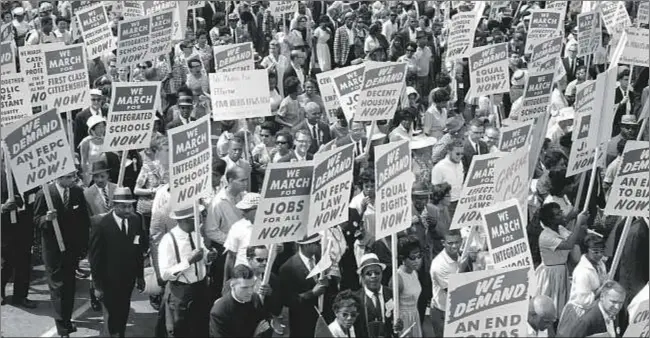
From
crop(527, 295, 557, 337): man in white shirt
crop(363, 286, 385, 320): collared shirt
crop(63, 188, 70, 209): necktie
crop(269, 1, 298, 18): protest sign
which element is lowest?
crop(269, 1, 298, 18): protest sign

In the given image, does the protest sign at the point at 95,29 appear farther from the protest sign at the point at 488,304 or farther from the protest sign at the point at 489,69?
the protest sign at the point at 488,304

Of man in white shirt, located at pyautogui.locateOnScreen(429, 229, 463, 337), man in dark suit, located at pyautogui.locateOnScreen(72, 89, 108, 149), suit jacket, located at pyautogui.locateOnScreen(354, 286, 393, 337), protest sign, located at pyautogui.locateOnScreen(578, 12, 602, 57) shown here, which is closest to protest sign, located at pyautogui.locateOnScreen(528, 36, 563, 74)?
protest sign, located at pyautogui.locateOnScreen(578, 12, 602, 57)

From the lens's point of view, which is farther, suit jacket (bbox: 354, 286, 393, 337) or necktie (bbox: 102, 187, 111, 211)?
necktie (bbox: 102, 187, 111, 211)

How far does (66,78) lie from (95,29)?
4.24 metres

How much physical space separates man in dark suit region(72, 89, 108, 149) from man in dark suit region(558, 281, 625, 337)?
8.63 m

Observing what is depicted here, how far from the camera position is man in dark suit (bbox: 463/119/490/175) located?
1666 cm

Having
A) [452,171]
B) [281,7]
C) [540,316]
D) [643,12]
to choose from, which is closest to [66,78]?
[452,171]

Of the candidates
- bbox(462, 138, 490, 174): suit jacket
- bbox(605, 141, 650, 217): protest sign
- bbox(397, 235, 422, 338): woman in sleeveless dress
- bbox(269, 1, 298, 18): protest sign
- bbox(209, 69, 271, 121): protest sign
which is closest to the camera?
bbox(397, 235, 422, 338): woman in sleeveless dress

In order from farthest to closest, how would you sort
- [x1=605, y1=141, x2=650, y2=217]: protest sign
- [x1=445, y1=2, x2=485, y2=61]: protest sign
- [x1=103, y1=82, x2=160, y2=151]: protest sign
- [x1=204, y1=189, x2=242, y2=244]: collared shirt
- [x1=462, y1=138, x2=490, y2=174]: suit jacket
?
[x1=445, y1=2, x2=485, y2=61]: protest sign < [x1=462, y1=138, x2=490, y2=174]: suit jacket < [x1=103, y1=82, x2=160, y2=151]: protest sign < [x1=204, y1=189, x2=242, y2=244]: collared shirt < [x1=605, y1=141, x2=650, y2=217]: protest sign

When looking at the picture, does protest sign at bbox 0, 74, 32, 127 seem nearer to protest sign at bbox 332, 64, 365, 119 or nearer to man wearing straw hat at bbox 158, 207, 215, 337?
man wearing straw hat at bbox 158, 207, 215, 337

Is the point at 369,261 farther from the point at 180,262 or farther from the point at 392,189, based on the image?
the point at 180,262

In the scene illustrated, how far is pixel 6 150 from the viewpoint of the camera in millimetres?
13109

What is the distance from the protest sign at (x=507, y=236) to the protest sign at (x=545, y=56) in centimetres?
768

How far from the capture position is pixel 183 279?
40.5 ft
